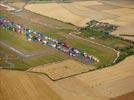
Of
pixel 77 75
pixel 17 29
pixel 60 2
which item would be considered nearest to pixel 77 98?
pixel 77 75

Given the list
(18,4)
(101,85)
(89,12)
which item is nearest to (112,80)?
(101,85)

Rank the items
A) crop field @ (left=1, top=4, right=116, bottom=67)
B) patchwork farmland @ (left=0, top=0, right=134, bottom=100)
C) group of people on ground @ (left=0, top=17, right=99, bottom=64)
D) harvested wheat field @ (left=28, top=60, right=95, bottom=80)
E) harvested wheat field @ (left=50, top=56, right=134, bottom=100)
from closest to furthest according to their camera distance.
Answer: harvested wheat field @ (left=50, top=56, right=134, bottom=100), patchwork farmland @ (left=0, top=0, right=134, bottom=100), harvested wheat field @ (left=28, top=60, right=95, bottom=80), group of people on ground @ (left=0, top=17, right=99, bottom=64), crop field @ (left=1, top=4, right=116, bottom=67)

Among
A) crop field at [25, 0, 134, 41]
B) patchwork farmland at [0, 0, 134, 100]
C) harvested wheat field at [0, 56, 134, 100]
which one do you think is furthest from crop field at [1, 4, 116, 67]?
crop field at [25, 0, 134, 41]

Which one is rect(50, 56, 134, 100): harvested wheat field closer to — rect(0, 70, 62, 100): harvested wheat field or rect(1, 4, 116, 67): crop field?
rect(0, 70, 62, 100): harvested wheat field

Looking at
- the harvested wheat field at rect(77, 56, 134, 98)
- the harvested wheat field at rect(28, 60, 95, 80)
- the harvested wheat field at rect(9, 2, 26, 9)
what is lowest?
the harvested wheat field at rect(9, 2, 26, 9)

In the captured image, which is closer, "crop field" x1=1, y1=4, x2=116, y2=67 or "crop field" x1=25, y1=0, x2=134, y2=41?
"crop field" x1=1, y1=4, x2=116, y2=67

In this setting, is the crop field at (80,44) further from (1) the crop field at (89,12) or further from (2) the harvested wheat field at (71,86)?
(1) the crop field at (89,12)

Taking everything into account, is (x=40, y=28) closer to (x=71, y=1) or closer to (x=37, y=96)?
(x=37, y=96)
